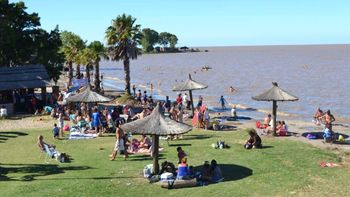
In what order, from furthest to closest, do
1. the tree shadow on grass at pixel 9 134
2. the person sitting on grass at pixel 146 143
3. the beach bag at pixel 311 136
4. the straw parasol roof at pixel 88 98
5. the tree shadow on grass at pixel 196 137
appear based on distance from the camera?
1. the straw parasol roof at pixel 88 98
2. the tree shadow on grass at pixel 9 134
3. the beach bag at pixel 311 136
4. the tree shadow on grass at pixel 196 137
5. the person sitting on grass at pixel 146 143

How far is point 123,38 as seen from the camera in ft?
138

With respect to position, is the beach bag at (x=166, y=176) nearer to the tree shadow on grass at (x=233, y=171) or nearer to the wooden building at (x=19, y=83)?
Result: the tree shadow on grass at (x=233, y=171)

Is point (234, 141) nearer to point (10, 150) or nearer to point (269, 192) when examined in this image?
point (269, 192)

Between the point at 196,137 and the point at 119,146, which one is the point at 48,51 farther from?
the point at 119,146

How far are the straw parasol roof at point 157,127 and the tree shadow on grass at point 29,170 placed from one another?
286 centimetres

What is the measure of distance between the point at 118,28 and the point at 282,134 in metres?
22.5

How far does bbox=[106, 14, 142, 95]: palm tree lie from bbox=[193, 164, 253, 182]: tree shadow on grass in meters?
26.6

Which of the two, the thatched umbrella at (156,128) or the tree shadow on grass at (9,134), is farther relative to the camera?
the tree shadow on grass at (9,134)

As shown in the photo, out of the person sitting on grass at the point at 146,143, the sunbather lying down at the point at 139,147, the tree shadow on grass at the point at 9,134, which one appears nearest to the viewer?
the sunbather lying down at the point at 139,147

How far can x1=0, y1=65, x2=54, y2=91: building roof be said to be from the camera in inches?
1267

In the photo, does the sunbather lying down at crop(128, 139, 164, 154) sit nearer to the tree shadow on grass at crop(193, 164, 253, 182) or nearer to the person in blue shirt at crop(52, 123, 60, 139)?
the tree shadow on grass at crop(193, 164, 253, 182)

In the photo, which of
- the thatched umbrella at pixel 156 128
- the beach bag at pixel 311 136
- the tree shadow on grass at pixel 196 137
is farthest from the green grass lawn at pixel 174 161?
the beach bag at pixel 311 136

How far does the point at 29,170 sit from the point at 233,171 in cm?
757

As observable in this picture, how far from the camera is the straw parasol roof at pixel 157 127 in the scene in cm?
1597
